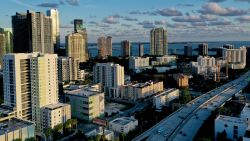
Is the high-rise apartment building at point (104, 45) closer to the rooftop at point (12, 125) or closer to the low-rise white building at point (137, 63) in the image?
the low-rise white building at point (137, 63)

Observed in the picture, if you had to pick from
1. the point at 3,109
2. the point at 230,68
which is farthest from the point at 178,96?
the point at 230,68

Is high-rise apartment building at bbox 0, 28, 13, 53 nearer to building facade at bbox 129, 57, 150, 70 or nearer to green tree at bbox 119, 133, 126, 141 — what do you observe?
building facade at bbox 129, 57, 150, 70

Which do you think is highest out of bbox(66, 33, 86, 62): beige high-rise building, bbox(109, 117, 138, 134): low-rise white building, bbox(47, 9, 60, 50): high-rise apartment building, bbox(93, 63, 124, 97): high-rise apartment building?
bbox(47, 9, 60, 50): high-rise apartment building

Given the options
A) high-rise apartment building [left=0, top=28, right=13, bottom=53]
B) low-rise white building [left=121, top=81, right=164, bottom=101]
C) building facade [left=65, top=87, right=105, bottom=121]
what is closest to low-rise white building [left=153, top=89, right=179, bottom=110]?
low-rise white building [left=121, top=81, right=164, bottom=101]

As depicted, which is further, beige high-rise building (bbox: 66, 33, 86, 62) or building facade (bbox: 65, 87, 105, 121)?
beige high-rise building (bbox: 66, 33, 86, 62)

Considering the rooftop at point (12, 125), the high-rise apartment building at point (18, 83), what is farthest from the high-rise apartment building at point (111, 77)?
the rooftop at point (12, 125)

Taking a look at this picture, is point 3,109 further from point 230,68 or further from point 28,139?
Answer: point 230,68
